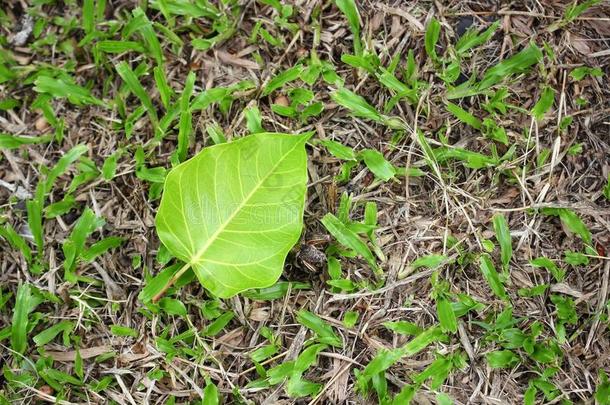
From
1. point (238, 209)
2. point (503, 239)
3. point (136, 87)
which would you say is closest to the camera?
point (238, 209)

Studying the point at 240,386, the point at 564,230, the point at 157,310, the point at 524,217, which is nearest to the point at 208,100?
the point at 157,310

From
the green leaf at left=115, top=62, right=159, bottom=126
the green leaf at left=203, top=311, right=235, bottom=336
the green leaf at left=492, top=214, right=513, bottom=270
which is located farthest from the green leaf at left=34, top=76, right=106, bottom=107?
the green leaf at left=492, top=214, right=513, bottom=270

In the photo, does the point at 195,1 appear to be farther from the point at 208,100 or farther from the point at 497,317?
the point at 497,317

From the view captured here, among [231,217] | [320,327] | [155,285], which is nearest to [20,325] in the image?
[155,285]

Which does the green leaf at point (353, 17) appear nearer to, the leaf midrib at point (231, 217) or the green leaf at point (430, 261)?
the leaf midrib at point (231, 217)

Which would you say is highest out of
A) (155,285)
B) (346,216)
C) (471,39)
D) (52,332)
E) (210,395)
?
(471,39)

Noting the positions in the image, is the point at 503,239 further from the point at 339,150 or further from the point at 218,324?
the point at 218,324
